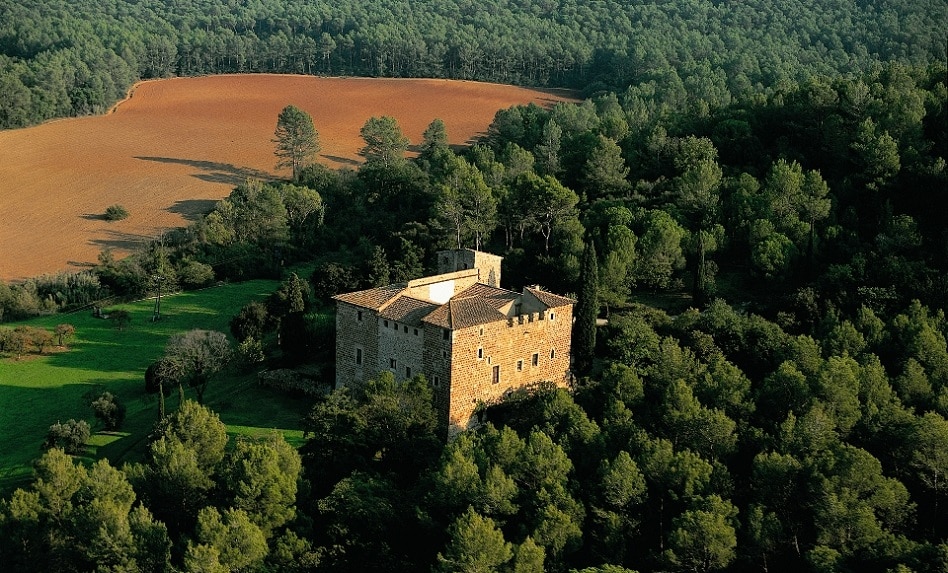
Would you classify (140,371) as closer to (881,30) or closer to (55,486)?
(55,486)

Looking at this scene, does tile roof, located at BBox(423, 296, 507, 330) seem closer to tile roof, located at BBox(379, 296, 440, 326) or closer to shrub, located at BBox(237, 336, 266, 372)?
tile roof, located at BBox(379, 296, 440, 326)

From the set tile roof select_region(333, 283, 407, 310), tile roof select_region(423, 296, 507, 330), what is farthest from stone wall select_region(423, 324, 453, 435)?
tile roof select_region(333, 283, 407, 310)

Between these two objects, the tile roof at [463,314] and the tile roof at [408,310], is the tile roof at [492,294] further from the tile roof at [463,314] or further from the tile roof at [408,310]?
the tile roof at [408,310]

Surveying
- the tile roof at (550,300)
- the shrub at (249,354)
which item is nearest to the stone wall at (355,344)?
the shrub at (249,354)

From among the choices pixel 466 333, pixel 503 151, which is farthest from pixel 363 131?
pixel 466 333

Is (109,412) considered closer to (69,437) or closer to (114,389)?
(69,437)

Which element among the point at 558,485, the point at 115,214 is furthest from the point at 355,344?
the point at 115,214
